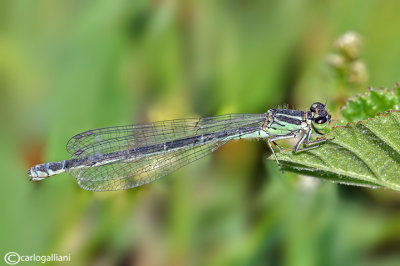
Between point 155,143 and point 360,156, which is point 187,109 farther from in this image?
point 360,156

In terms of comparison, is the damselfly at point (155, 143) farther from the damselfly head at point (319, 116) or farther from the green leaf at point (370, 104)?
the green leaf at point (370, 104)

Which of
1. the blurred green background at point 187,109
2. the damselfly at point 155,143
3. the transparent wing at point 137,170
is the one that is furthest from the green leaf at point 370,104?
the transparent wing at point 137,170

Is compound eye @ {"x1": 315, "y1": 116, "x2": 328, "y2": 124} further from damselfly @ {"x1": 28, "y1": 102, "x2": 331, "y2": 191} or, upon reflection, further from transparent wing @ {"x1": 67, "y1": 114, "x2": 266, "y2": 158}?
transparent wing @ {"x1": 67, "y1": 114, "x2": 266, "y2": 158}

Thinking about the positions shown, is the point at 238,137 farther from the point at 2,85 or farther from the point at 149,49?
the point at 2,85

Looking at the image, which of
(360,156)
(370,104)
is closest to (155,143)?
(370,104)

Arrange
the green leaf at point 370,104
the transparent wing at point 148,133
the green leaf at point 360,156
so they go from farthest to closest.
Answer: the transparent wing at point 148,133 < the green leaf at point 370,104 < the green leaf at point 360,156

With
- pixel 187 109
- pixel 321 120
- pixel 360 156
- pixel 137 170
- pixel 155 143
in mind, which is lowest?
pixel 360 156

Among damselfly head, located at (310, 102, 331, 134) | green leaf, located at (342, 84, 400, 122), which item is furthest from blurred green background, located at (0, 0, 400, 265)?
green leaf, located at (342, 84, 400, 122)

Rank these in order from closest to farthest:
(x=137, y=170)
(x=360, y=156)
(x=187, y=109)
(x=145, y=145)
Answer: (x=360, y=156)
(x=137, y=170)
(x=145, y=145)
(x=187, y=109)
